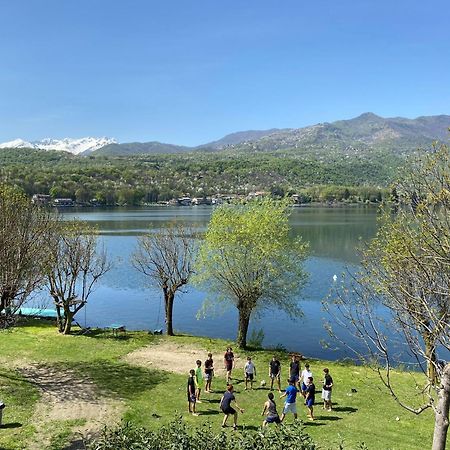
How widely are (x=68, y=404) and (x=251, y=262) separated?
16.1 m

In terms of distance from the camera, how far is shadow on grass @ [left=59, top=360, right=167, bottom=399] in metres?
22.9

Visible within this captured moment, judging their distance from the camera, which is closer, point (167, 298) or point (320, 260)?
point (167, 298)

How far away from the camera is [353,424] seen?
64.8 ft

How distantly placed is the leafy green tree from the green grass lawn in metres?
3.66

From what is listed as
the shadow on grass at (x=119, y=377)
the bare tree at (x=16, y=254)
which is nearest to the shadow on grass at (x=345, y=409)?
the shadow on grass at (x=119, y=377)

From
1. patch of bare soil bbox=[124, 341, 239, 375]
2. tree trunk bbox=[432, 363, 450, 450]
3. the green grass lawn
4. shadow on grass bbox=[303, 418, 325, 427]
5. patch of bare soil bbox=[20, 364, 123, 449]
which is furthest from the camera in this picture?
patch of bare soil bbox=[124, 341, 239, 375]

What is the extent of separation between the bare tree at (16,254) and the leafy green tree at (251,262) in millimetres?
11722

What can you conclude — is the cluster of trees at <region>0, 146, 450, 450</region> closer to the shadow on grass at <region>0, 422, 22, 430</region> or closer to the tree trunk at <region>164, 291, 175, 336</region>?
the tree trunk at <region>164, 291, 175, 336</region>

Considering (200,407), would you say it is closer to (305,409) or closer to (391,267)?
(305,409)

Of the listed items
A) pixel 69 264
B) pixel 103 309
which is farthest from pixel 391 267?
pixel 103 309

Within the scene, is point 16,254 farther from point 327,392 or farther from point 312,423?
point 327,392

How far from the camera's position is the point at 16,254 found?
23125 mm

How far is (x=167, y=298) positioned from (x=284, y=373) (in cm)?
1419

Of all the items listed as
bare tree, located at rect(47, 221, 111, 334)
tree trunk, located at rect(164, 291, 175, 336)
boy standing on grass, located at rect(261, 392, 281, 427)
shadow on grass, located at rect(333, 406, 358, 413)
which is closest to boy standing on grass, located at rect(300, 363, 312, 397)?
shadow on grass, located at rect(333, 406, 358, 413)
